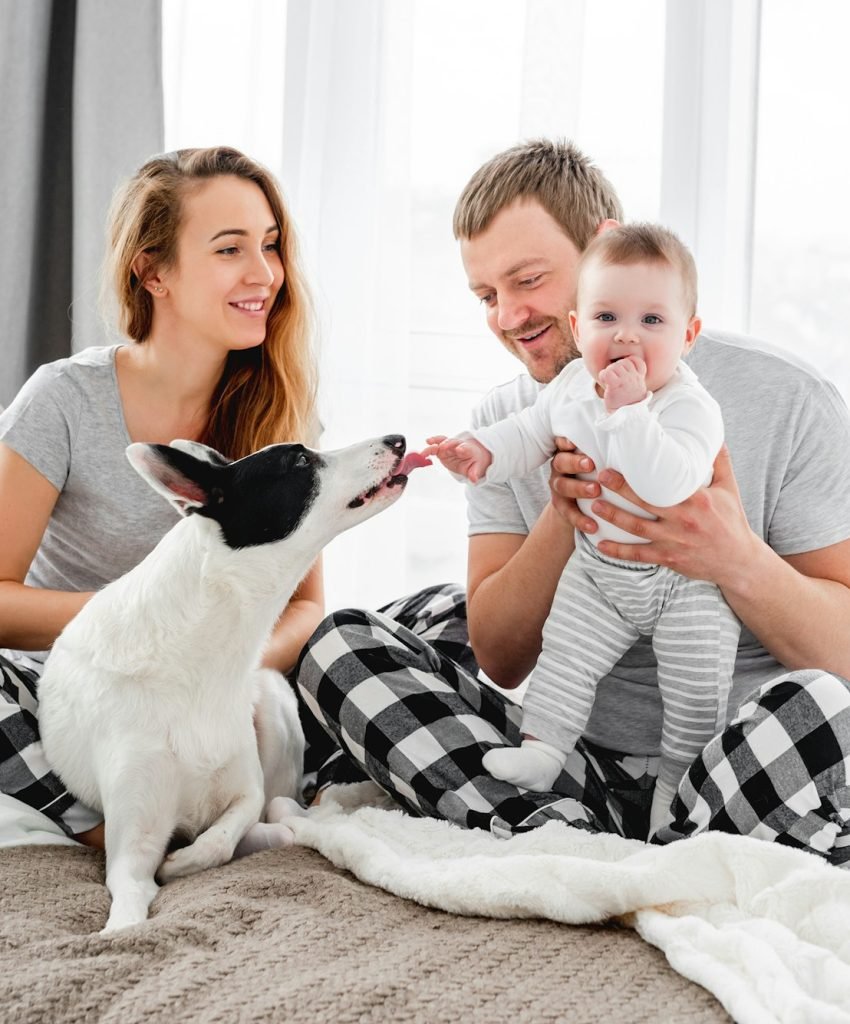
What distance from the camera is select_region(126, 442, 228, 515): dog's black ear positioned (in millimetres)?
1396

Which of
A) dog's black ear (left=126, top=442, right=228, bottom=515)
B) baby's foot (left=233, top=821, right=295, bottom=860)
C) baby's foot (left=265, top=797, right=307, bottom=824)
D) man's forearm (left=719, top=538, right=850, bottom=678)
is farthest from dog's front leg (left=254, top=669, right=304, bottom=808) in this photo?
man's forearm (left=719, top=538, right=850, bottom=678)

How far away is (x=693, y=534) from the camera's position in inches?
58.1

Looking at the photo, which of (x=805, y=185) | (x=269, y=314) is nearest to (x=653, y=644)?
(x=269, y=314)

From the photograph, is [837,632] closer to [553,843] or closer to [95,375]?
[553,843]

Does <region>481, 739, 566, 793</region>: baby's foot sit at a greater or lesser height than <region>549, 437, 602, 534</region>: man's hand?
lesser

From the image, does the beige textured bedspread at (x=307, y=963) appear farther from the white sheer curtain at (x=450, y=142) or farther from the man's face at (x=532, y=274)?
the white sheer curtain at (x=450, y=142)

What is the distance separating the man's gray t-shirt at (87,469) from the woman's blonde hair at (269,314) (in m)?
0.17

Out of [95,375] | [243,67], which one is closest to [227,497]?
[95,375]

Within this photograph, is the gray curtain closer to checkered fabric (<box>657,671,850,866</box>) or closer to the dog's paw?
the dog's paw

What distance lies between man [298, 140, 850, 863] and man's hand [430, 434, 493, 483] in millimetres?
112

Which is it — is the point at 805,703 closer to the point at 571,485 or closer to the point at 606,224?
the point at 571,485

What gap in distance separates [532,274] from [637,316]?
366mm

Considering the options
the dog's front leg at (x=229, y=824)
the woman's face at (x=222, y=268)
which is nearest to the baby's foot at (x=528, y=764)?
the dog's front leg at (x=229, y=824)

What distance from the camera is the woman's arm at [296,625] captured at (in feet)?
6.26
